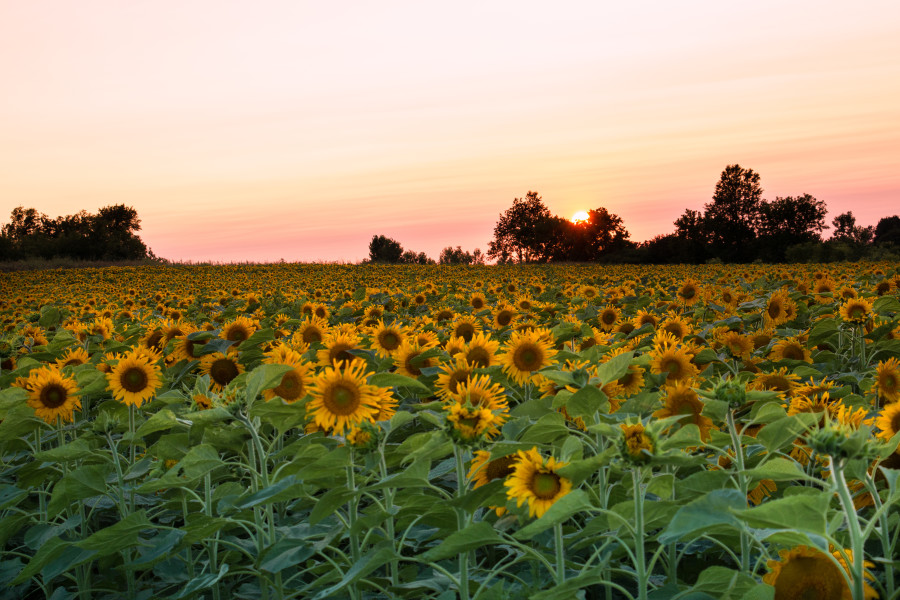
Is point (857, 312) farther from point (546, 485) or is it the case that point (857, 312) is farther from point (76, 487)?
point (76, 487)

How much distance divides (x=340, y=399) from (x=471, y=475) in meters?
0.56

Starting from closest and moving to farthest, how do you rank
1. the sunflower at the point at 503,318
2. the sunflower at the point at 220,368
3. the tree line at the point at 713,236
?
the sunflower at the point at 220,368 < the sunflower at the point at 503,318 < the tree line at the point at 713,236

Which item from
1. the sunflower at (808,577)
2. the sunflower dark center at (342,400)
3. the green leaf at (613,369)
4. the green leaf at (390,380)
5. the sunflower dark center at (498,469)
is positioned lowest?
the sunflower at (808,577)

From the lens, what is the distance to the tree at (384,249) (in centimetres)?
13275

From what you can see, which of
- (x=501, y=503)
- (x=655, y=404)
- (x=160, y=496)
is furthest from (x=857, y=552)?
(x=160, y=496)

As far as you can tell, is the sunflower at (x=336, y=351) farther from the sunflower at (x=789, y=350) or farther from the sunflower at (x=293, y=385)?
the sunflower at (x=789, y=350)

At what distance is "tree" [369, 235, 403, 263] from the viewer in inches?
5226

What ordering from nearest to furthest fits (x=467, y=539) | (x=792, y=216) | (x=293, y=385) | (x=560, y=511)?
(x=560, y=511), (x=467, y=539), (x=293, y=385), (x=792, y=216)

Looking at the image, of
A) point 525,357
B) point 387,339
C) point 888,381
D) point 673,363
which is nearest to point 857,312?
point 888,381

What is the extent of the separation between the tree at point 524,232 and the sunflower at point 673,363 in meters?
115

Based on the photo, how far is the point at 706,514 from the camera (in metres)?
1.41

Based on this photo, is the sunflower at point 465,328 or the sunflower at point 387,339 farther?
→ the sunflower at point 465,328

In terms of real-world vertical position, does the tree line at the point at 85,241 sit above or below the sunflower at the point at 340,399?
above

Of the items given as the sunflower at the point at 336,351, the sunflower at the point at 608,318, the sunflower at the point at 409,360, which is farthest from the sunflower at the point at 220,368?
the sunflower at the point at 608,318
